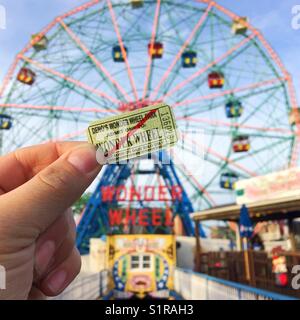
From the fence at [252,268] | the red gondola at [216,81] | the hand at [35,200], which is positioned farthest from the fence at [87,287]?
the red gondola at [216,81]

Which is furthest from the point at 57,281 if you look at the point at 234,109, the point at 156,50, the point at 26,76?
the point at 26,76

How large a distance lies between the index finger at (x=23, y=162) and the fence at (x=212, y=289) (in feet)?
11.7

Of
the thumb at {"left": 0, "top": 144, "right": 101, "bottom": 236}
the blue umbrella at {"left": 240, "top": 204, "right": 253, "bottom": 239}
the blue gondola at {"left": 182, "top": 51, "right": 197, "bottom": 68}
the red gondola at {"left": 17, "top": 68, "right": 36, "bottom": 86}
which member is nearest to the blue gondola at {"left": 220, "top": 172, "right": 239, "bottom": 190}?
the blue gondola at {"left": 182, "top": 51, "right": 197, "bottom": 68}

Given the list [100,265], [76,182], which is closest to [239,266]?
[100,265]

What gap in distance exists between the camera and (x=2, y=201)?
4.08 feet

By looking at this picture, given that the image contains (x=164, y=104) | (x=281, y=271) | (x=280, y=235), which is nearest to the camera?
(x=164, y=104)

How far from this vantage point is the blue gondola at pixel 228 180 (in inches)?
707

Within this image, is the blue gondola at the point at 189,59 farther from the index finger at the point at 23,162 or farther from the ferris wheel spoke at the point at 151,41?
the index finger at the point at 23,162

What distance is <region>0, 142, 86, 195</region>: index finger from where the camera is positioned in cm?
155

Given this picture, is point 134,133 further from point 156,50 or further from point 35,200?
point 156,50

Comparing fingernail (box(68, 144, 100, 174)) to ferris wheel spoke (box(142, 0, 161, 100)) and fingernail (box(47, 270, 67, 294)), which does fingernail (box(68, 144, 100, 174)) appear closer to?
fingernail (box(47, 270, 67, 294))
